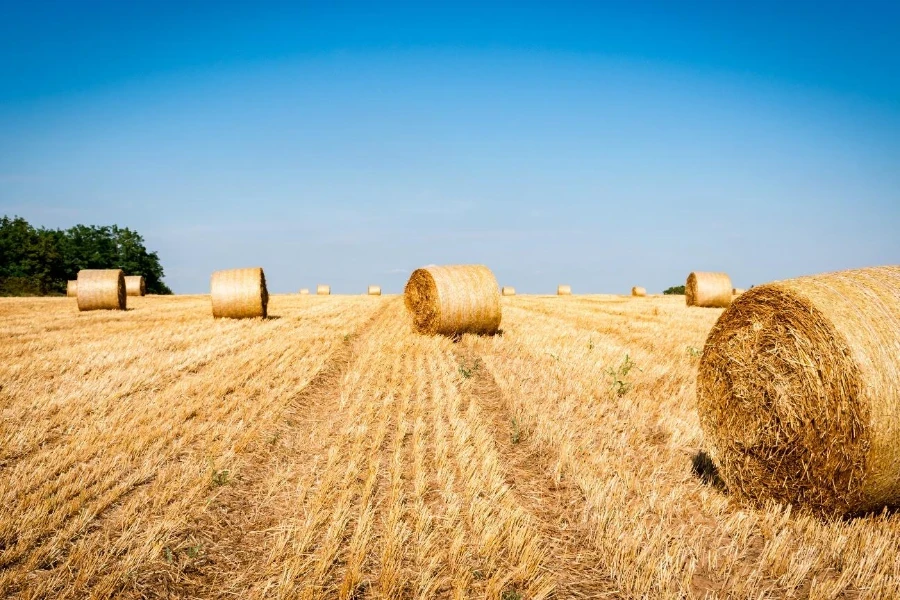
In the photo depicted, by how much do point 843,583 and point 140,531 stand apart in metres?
4.62

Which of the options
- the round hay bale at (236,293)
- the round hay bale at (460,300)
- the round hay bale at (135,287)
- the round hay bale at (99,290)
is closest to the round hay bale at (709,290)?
the round hay bale at (460,300)

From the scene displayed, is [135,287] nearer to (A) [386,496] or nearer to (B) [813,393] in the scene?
(A) [386,496]

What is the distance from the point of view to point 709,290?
76.6 feet

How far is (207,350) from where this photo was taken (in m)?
10.4

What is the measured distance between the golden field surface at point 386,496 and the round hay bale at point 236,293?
764 cm

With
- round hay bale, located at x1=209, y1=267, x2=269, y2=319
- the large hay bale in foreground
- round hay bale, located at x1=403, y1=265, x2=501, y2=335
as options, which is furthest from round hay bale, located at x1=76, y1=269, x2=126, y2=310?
the large hay bale in foreground

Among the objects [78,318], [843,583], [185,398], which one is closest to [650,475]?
[843,583]

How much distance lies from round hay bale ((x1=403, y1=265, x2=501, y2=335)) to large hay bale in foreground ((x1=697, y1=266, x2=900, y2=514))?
24.1 feet

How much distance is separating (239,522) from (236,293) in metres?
13.4

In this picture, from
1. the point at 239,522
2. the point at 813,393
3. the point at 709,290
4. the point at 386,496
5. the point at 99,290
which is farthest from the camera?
the point at 709,290

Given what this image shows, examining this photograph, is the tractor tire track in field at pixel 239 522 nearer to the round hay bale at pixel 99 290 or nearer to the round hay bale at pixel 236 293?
the round hay bale at pixel 236 293

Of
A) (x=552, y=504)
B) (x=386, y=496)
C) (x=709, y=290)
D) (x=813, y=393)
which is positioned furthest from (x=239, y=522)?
(x=709, y=290)

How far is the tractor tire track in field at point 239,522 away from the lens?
3232mm

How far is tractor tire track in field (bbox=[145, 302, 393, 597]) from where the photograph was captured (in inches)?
127
